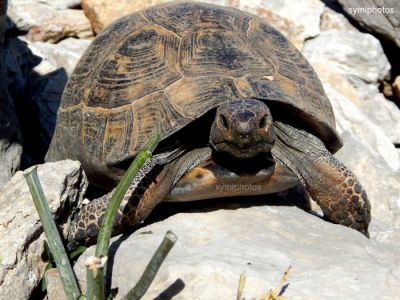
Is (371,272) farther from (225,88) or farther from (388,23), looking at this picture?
(388,23)

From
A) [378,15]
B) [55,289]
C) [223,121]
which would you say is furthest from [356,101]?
[55,289]


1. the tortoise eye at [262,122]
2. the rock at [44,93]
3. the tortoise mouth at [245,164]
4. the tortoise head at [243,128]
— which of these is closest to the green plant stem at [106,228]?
the tortoise head at [243,128]

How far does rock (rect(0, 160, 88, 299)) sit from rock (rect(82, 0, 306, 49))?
119 inches

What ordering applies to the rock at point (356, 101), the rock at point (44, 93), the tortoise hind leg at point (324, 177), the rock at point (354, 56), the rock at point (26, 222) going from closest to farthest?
the rock at point (26, 222) → the tortoise hind leg at point (324, 177) → the rock at point (44, 93) → the rock at point (356, 101) → the rock at point (354, 56)

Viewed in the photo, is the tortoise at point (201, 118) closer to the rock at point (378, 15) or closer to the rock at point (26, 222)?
the rock at point (26, 222)

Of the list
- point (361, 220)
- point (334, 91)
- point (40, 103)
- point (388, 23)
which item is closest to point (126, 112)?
point (361, 220)

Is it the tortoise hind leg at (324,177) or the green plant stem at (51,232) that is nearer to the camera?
the green plant stem at (51,232)

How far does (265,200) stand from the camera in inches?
166

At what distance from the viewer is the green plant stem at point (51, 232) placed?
2768 millimetres

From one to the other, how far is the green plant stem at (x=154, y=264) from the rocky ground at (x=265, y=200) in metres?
0.30

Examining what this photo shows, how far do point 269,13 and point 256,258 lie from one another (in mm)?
3962

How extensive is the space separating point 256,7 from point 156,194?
3477mm

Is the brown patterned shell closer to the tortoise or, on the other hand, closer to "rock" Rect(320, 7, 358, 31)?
the tortoise

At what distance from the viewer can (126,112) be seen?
12.7ft
